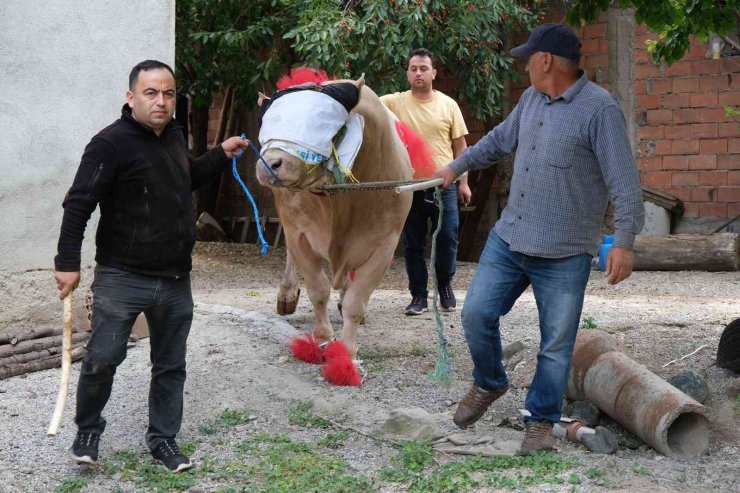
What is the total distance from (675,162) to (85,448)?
359 inches

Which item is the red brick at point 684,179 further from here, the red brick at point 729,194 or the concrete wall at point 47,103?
the concrete wall at point 47,103

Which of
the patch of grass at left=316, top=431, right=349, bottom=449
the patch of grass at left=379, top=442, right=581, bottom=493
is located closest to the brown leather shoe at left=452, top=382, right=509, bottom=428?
the patch of grass at left=379, top=442, right=581, bottom=493

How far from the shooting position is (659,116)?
11.8 m

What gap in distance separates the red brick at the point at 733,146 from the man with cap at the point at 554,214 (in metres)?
7.47

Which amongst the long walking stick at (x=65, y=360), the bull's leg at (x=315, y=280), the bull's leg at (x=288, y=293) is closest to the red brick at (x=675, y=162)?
the bull's leg at (x=288, y=293)

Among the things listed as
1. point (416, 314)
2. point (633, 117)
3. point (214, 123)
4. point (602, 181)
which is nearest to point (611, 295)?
point (416, 314)

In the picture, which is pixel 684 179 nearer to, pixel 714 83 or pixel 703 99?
pixel 703 99

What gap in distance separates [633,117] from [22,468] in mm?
9307

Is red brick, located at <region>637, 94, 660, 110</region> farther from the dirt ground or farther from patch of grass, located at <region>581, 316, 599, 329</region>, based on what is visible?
patch of grass, located at <region>581, 316, 599, 329</region>

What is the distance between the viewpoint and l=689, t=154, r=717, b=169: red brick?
11.5 meters

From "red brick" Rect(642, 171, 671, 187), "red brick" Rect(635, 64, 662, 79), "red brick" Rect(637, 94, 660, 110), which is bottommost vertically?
"red brick" Rect(642, 171, 671, 187)

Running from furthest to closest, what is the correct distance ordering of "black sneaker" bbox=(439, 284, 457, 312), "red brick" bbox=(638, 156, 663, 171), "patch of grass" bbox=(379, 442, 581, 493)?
"red brick" bbox=(638, 156, 663, 171) < "black sneaker" bbox=(439, 284, 457, 312) < "patch of grass" bbox=(379, 442, 581, 493)

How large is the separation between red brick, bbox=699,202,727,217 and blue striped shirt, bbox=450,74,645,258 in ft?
24.8

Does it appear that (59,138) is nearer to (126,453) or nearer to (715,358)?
(126,453)
